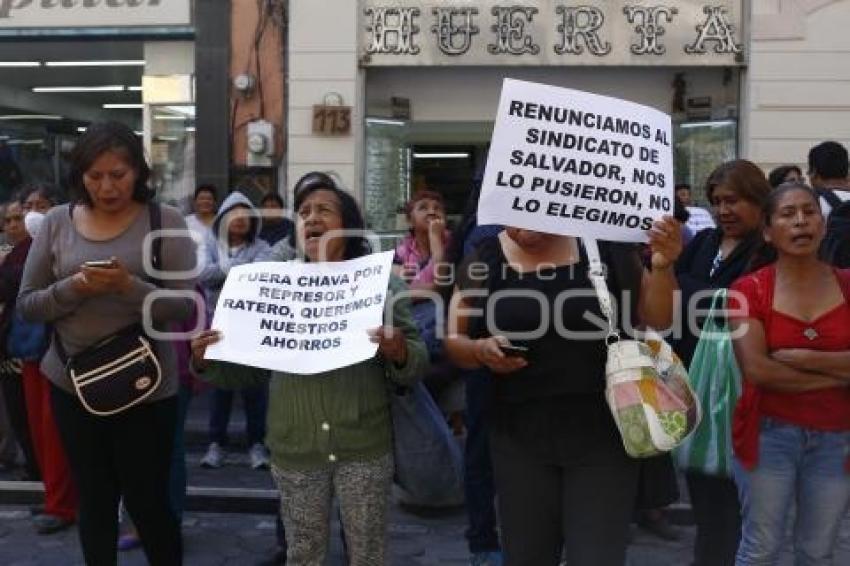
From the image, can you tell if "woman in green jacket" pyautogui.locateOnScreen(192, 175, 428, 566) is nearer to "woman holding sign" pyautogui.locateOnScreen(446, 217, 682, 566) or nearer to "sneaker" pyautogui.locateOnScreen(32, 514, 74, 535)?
"woman holding sign" pyautogui.locateOnScreen(446, 217, 682, 566)

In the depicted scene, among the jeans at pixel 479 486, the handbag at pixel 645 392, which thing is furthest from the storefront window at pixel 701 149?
the handbag at pixel 645 392

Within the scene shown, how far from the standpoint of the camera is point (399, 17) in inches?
411

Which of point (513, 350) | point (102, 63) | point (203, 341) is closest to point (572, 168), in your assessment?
point (513, 350)

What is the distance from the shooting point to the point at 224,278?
261 inches

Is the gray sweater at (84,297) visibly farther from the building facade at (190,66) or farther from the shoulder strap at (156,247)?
the building facade at (190,66)

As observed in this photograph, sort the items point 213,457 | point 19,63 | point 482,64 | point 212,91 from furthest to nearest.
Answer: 1. point 19,63
2. point 212,91
3. point 482,64
4. point 213,457

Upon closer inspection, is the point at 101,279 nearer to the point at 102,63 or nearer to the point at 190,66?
the point at 190,66

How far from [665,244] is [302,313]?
1.25m

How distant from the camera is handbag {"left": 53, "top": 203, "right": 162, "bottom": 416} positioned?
11.8 feet

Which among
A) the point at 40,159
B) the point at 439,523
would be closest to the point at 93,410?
the point at 439,523

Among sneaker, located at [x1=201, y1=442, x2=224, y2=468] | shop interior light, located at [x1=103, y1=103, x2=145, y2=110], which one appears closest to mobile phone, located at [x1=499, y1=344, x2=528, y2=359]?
sneaker, located at [x1=201, y1=442, x2=224, y2=468]

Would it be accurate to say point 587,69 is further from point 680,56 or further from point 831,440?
point 831,440

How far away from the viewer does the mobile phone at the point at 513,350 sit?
3010 millimetres

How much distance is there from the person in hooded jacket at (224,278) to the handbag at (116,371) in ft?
9.36
